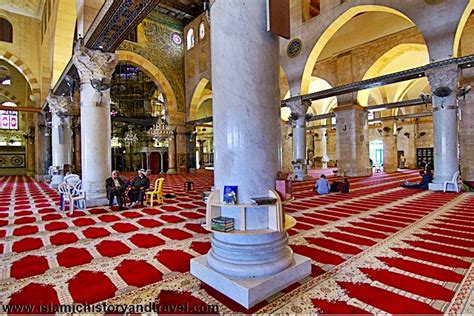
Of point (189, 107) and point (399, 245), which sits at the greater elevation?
point (189, 107)

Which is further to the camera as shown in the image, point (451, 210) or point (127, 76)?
point (127, 76)

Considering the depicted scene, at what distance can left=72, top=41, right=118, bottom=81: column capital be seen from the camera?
20.9 feet

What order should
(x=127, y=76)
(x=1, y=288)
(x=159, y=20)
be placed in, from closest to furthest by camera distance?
(x=1, y=288) < (x=159, y=20) < (x=127, y=76)

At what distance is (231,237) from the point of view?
2.34 metres

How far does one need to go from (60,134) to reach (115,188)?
261 inches

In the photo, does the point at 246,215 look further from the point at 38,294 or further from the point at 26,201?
the point at 26,201

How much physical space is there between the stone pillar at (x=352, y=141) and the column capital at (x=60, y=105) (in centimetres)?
1197

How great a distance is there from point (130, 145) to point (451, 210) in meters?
24.2

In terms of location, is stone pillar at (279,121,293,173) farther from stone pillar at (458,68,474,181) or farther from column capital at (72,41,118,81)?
column capital at (72,41,118,81)

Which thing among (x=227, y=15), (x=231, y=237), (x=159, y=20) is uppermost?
(x=159, y=20)

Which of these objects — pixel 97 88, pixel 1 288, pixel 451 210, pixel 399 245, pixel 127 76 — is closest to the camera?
pixel 1 288

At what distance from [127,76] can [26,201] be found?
666 inches

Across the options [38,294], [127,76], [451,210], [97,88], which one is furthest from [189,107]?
[38,294]

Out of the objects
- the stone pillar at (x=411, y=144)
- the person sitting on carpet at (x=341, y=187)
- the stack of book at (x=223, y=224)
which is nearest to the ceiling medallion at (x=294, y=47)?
the person sitting on carpet at (x=341, y=187)
